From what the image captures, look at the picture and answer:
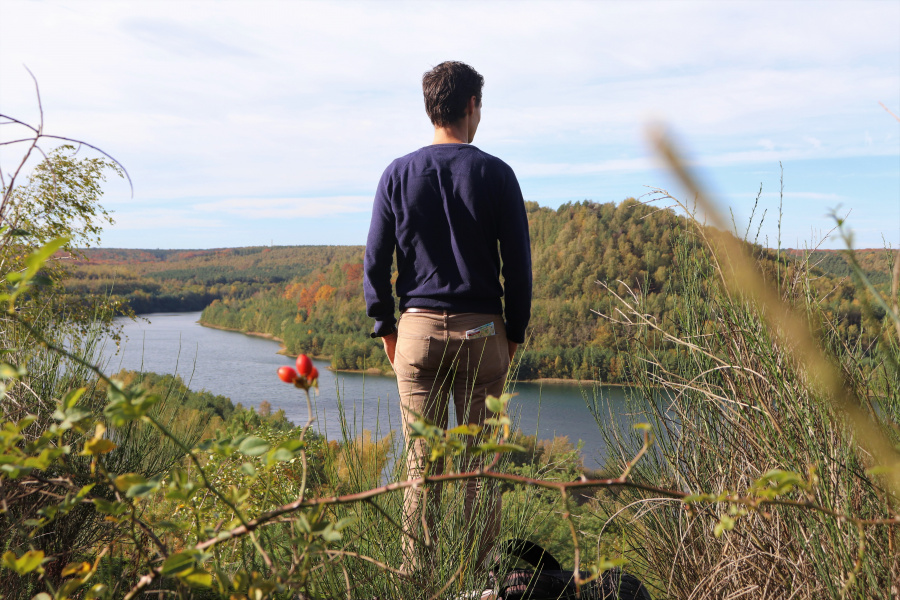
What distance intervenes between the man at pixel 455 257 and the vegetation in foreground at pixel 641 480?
0.31 m

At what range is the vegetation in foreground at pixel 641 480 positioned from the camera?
76cm

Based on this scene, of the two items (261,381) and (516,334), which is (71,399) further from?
(261,381)

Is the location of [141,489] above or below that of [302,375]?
below

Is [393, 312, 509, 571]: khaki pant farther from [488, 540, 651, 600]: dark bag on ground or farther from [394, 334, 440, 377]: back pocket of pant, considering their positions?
[488, 540, 651, 600]: dark bag on ground

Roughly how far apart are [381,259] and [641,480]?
1364 millimetres

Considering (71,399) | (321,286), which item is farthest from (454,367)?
(321,286)

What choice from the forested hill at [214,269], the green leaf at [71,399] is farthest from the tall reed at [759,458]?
the forested hill at [214,269]

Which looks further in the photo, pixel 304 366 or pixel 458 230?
pixel 458 230

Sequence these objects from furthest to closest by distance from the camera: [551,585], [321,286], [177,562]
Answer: [321,286] → [551,585] → [177,562]

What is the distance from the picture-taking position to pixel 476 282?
2064mm

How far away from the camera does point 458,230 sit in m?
2.07

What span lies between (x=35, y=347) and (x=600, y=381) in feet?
8.55

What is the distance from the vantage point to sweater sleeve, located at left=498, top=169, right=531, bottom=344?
2.10 meters

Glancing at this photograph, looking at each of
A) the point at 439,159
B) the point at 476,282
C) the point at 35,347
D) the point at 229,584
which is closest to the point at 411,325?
the point at 476,282
